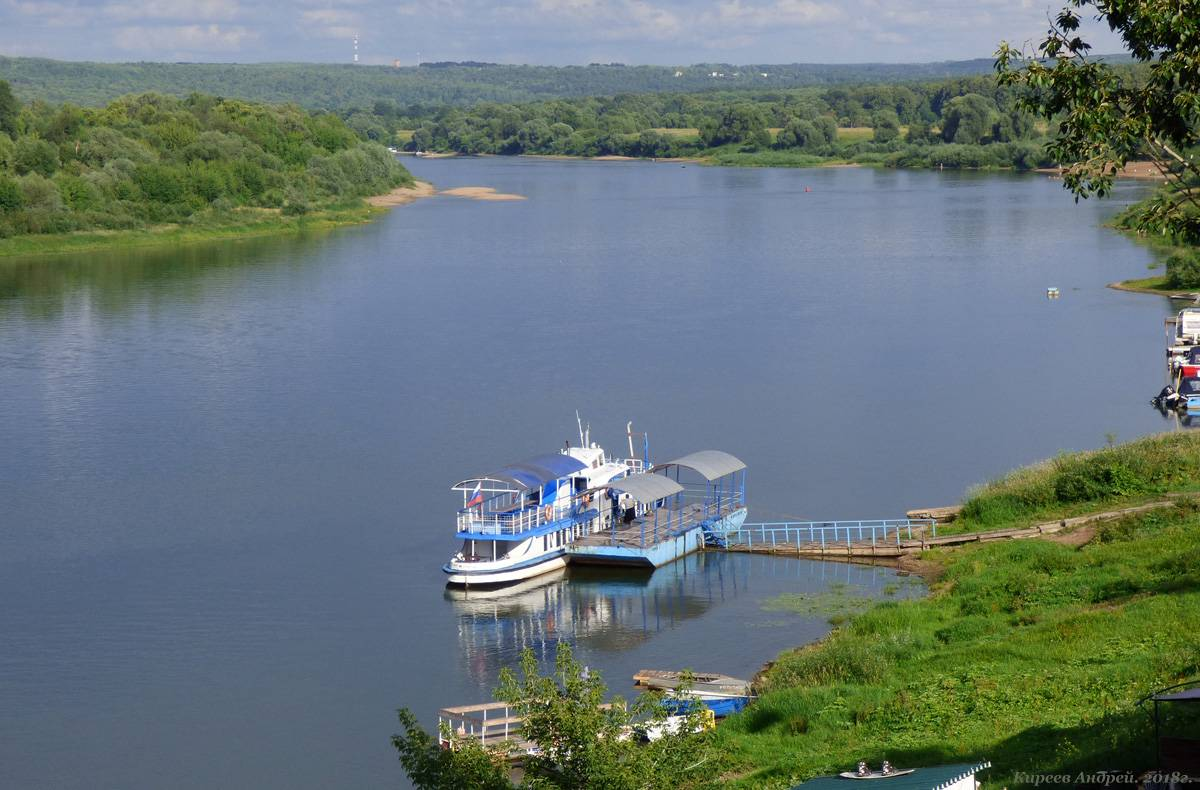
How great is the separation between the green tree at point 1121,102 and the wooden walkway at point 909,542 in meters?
13.0

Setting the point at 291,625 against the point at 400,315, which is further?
the point at 400,315

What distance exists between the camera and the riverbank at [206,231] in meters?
76.5

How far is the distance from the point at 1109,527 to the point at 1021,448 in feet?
36.2

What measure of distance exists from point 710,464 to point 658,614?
15.7 ft

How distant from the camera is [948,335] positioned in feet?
168

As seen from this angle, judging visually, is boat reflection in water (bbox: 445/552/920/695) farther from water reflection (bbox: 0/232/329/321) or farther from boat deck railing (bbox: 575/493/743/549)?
water reflection (bbox: 0/232/329/321)

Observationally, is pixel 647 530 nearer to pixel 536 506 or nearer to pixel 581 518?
pixel 581 518

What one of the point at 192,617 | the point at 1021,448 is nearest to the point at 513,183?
the point at 1021,448

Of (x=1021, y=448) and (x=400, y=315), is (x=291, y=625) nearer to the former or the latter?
(x=1021, y=448)

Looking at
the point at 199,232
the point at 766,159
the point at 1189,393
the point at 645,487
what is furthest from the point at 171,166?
the point at 766,159

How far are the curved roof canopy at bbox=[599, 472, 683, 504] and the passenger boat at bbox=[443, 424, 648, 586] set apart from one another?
70cm

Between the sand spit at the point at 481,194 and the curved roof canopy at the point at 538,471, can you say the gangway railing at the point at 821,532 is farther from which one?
the sand spit at the point at 481,194

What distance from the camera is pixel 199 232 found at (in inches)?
3285

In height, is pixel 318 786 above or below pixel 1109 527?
below
